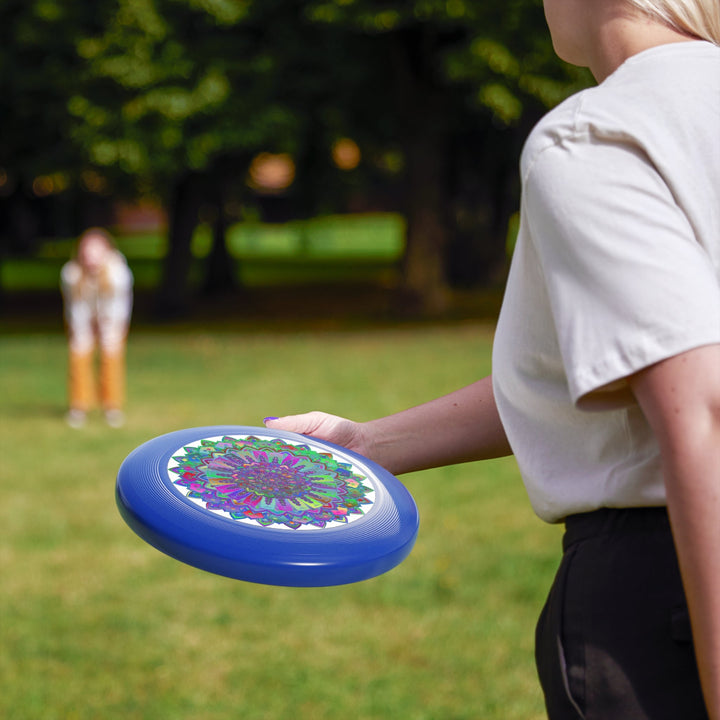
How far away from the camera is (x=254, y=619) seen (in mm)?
5086

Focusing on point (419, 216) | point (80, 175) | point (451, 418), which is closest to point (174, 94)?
point (80, 175)

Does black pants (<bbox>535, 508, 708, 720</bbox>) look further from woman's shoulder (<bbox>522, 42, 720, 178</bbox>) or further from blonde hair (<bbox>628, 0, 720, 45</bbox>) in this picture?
blonde hair (<bbox>628, 0, 720, 45</bbox>)

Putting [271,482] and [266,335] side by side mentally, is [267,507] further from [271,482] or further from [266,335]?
[266,335]

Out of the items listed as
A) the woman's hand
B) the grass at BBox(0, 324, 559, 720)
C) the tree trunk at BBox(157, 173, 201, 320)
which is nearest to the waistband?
the woman's hand

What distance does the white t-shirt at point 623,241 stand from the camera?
1.08 metres

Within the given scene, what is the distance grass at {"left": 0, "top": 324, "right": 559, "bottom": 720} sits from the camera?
13.9 feet

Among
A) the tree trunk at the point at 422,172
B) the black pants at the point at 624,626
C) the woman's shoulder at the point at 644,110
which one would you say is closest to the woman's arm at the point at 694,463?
the black pants at the point at 624,626

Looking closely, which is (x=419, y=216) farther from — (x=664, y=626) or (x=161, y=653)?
(x=664, y=626)

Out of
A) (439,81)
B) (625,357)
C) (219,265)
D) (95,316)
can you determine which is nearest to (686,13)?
(625,357)

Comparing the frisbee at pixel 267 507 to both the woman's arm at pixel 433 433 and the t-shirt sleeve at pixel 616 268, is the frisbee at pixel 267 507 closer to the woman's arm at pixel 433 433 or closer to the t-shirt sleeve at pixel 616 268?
the woman's arm at pixel 433 433

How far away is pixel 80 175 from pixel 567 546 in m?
19.1

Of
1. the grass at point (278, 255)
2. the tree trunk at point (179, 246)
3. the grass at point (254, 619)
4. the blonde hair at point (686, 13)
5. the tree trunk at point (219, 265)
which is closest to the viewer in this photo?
the blonde hair at point (686, 13)

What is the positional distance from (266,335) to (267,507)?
1741 cm

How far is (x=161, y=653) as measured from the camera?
468 centimetres
